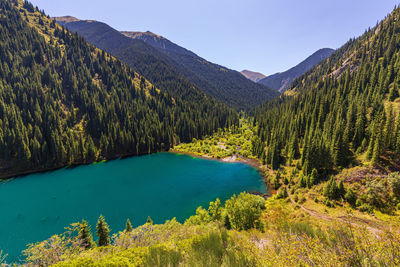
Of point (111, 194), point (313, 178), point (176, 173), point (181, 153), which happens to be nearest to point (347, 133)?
point (313, 178)

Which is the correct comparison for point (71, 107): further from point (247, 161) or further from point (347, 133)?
point (347, 133)

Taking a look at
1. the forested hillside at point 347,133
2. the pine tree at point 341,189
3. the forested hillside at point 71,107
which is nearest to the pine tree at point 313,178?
the forested hillside at point 347,133

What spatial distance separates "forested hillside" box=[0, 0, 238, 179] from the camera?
80250mm

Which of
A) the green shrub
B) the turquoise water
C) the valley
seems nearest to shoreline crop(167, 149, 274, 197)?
the valley

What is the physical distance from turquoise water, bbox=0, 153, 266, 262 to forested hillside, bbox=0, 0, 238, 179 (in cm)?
1482

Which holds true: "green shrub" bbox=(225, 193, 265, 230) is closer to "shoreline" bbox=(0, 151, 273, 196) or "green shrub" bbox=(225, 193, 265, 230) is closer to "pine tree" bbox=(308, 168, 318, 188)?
"shoreline" bbox=(0, 151, 273, 196)

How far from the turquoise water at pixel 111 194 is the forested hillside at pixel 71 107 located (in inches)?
583

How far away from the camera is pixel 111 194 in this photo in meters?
53.3

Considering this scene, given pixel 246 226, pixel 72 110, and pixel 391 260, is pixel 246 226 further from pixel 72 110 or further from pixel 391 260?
pixel 72 110

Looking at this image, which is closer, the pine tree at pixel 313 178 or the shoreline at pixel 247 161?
the pine tree at pixel 313 178

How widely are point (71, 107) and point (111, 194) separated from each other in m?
93.1

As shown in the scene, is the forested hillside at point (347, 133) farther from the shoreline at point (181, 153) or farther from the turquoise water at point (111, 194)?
the turquoise water at point (111, 194)

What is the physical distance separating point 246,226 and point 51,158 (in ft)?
325

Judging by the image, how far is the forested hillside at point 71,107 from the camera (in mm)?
80250
